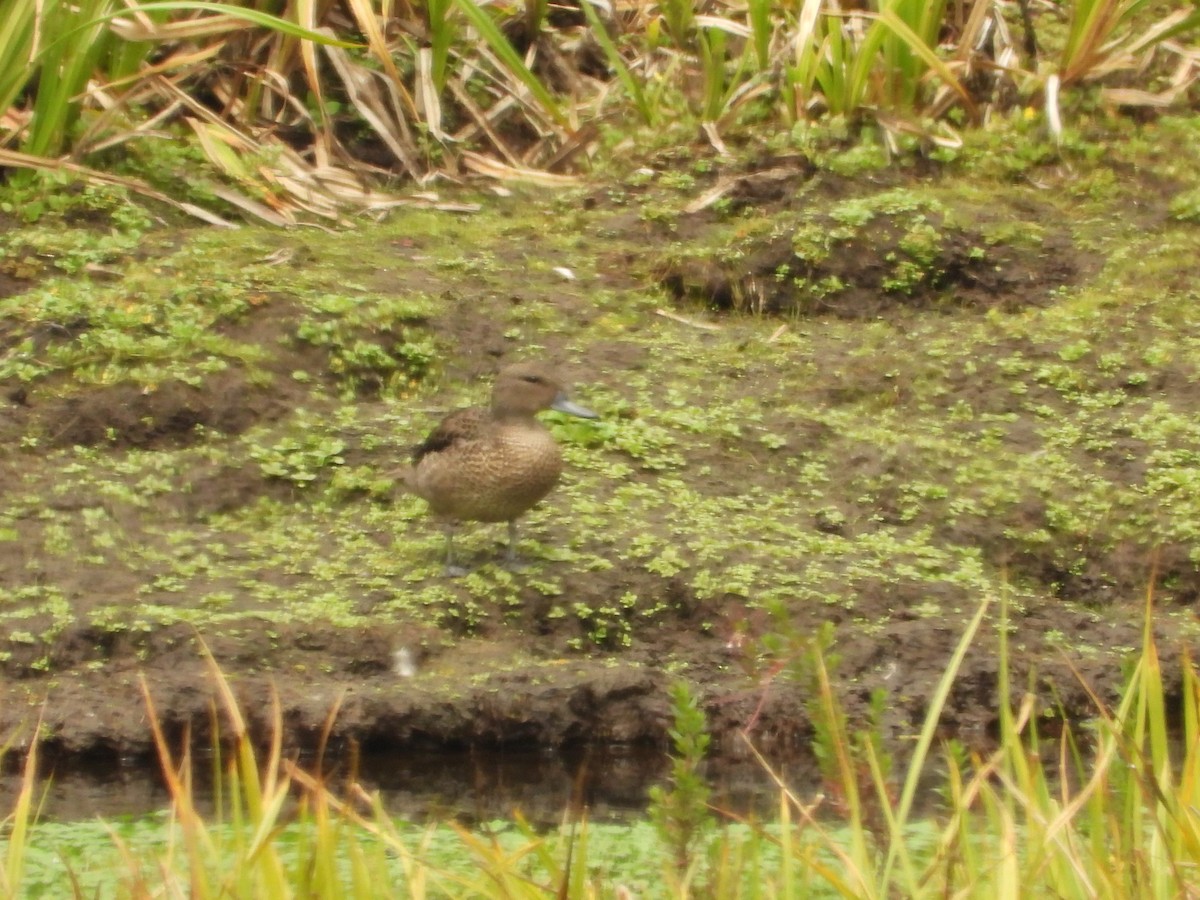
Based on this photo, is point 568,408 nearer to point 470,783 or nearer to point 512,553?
point 512,553

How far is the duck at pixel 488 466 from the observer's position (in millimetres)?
4848

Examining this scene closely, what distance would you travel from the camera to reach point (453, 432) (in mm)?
4980

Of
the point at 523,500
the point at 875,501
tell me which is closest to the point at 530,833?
the point at 523,500

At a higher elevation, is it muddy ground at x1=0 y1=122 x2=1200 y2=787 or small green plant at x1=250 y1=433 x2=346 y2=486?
muddy ground at x1=0 y1=122 x2=1200 y2=787

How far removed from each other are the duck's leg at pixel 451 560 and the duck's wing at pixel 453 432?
0.73 ft

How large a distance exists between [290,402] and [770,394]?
1635 mm

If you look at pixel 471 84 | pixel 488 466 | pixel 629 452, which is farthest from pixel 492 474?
pixel 471 84

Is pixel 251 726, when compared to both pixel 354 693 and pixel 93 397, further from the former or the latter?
pixel 93 397

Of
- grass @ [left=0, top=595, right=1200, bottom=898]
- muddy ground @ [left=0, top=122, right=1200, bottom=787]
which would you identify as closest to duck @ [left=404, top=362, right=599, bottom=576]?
muddy ground @ [left=0, top=122, right=1200, bottom=787]

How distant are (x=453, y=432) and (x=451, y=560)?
368 mm

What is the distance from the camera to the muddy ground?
4.39 metres

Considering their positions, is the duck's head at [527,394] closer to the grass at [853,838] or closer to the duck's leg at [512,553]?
the duck's leg at [512,553]

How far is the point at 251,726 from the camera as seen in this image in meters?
4.13

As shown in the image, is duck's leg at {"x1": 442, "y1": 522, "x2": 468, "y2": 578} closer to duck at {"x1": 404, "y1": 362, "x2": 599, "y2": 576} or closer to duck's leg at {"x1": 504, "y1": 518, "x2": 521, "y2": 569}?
duck at {"x1": 404, "y1": 362, "x2": 599, "y2": 576}
